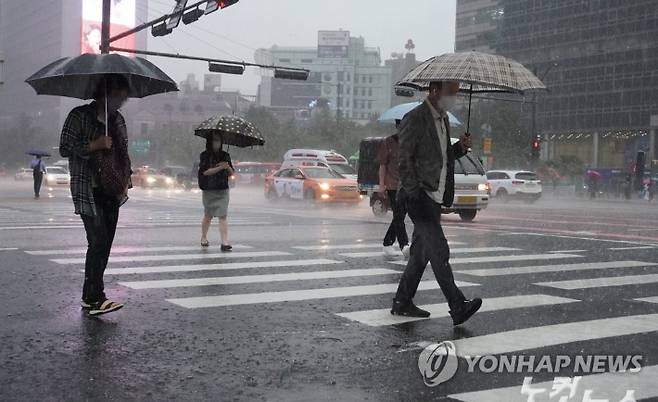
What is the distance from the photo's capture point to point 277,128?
74125mm

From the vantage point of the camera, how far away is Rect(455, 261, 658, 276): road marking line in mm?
8822

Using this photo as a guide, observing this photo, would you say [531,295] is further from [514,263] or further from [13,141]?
[13,141]

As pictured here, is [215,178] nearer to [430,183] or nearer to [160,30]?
[430,183]

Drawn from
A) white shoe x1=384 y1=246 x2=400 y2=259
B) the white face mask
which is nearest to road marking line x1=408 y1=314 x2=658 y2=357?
the white face mask

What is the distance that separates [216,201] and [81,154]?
4.87 m

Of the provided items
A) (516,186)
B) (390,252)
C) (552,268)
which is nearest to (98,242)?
(390,252)

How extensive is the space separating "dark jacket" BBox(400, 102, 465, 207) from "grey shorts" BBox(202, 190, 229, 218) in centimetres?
A: 517

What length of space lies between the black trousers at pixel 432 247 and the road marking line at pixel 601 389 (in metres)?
1.54

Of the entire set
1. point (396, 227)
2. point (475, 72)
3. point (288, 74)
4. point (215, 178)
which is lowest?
point (396, 227)

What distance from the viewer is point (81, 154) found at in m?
5.89

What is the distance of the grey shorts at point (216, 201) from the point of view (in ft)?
35.2

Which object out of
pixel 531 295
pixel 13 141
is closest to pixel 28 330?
pixel 531 295

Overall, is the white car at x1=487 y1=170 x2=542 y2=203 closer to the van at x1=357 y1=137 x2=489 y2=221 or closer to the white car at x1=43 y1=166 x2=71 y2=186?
the van at x1=357 y1=137 x2=489 y2=221

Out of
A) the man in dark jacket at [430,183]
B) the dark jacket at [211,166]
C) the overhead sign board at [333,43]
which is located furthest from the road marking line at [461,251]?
the overhead sign board at [333,43]
